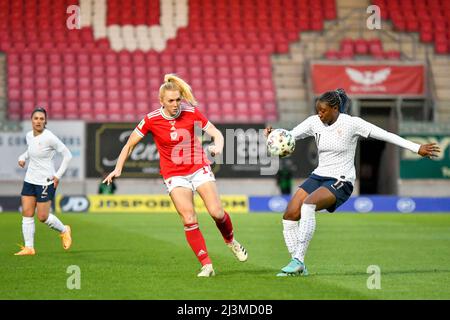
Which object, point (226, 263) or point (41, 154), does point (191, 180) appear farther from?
point (41, 154)

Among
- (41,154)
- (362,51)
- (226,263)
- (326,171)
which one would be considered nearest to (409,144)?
(326,171)

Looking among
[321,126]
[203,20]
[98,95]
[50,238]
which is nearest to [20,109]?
[98,95]

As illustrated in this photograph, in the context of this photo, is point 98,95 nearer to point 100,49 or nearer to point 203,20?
point 100,49

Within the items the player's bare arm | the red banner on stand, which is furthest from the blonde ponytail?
the red banner on stand

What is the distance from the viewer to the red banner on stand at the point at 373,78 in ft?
119

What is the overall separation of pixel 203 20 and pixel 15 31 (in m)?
7.27

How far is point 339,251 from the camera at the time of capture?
1655 centimetres

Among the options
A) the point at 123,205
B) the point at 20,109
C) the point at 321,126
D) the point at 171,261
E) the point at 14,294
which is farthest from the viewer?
the point at 20,109

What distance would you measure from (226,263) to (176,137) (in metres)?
2.80

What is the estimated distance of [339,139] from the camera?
1190cm

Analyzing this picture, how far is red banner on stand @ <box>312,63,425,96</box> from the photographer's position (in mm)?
36156

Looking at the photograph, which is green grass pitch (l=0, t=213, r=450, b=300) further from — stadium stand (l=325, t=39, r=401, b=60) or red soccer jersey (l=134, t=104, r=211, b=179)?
stadium stand (l=325, t=39, r=401, b=60)

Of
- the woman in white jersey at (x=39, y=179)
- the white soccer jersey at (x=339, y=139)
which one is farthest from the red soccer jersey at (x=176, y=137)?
the woman in white jersey at (x=39, y=179)

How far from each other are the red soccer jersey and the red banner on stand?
2430cm
